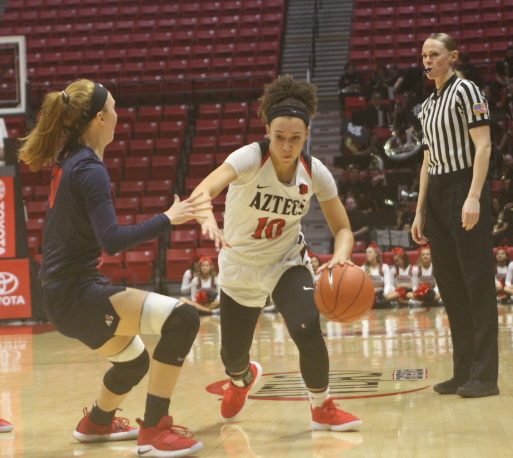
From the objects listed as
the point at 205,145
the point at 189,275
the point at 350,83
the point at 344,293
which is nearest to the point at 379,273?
the point at 189,275

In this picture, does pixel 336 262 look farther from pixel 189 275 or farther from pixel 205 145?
pixel 205 145

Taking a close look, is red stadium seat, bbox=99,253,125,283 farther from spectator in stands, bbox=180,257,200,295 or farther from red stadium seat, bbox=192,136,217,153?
red stadium seat, bbox=192,136,217,153

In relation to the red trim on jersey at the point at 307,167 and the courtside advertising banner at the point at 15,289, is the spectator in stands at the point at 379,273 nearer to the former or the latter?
the courtside advertising banner at the point at 15,289

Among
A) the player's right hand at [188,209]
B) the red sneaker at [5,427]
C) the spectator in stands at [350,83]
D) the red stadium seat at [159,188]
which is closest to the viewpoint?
the player's right hand at [188,209]

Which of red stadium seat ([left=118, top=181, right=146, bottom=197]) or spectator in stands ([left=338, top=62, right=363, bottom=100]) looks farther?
spectator in stands ([left=338, top=62, right=363, bottom=100])

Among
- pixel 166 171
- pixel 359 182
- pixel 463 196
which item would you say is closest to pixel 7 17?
pixel 166 171

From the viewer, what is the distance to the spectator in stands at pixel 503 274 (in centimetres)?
1323

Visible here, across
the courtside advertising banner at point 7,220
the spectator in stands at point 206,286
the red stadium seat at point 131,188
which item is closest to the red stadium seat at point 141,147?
the red stadium seat at point 131,188

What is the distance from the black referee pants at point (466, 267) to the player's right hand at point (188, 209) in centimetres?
200

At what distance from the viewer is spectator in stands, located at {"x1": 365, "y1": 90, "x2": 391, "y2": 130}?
52.7 feet

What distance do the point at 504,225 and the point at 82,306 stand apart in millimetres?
10988

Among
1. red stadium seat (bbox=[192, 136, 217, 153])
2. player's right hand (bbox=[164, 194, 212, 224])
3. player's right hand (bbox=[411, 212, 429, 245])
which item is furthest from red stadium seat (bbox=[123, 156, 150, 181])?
player's right hand (bbox=[164, 194, 212, 224])

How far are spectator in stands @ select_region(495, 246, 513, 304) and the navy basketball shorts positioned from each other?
10.2 metres

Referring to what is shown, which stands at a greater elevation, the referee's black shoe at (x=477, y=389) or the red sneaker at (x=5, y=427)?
the referee's black shoe at (x=477, y=389)
